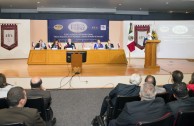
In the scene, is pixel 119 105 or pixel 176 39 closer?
pixel 119 105

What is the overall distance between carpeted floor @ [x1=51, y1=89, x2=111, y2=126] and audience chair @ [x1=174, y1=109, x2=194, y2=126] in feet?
6.65

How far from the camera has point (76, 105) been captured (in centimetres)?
531

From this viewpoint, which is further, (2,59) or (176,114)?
(2,59)

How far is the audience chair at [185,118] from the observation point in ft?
7.80

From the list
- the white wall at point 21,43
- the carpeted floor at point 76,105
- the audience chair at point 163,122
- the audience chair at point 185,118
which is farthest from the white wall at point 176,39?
the audience chair at point 163,122

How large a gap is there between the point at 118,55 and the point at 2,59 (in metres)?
6.23

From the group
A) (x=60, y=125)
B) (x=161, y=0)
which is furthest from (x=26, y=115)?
(x=161, y=0)

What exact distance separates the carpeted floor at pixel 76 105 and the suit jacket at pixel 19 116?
2082 mm

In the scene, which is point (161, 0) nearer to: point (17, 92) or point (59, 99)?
point (59, 99)

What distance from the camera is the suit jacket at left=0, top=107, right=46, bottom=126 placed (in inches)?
80.1

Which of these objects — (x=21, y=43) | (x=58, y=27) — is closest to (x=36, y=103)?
(x=21, y=43)

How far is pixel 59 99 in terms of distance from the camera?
19.1ft

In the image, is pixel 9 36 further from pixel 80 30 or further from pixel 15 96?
pixel 15 96

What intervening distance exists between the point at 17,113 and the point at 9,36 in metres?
12.0
